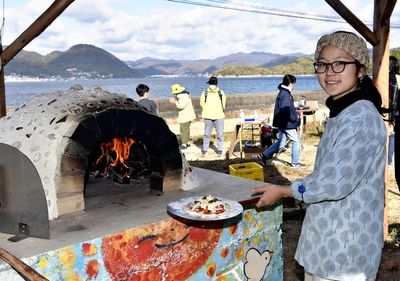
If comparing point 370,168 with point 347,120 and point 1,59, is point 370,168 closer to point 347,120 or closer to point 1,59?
point 347,120

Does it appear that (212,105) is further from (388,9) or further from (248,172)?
(388,9)

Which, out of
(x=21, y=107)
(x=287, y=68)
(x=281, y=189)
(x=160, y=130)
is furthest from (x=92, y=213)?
(x=287, y=68)

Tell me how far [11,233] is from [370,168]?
7.71 feet

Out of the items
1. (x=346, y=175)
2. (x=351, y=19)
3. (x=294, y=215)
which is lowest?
(x=294, y=215)

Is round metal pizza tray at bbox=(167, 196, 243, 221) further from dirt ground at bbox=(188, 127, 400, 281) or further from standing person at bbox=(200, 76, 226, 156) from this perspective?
standing person at bbox=(200, 76, 226, 156)

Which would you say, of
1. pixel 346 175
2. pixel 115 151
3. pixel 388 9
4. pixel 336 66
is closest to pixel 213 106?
pixel 388 9

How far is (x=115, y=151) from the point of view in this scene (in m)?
4.07

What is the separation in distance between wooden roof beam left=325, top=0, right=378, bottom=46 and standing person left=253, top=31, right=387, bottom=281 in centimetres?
275

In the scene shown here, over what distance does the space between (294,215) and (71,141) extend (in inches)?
150

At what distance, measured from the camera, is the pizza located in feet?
9.72

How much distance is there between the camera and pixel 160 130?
3777mm

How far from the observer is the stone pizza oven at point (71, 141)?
3.22 meters

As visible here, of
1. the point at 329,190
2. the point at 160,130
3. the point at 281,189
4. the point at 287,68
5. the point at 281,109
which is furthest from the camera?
the point at 287,68

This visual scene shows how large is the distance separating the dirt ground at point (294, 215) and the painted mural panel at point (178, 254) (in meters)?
0.48
